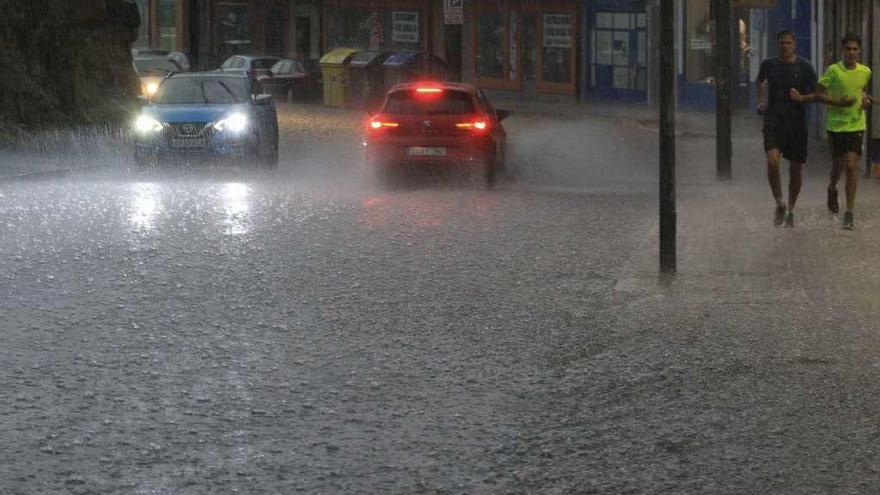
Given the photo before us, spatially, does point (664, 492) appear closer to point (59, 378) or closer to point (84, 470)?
point (84, 470)

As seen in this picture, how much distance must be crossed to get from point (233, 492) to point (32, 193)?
17049 millimetres

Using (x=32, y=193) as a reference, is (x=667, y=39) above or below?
above

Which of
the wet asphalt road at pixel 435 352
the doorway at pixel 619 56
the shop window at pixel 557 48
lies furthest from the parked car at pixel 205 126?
the shop window at pixel 557 48

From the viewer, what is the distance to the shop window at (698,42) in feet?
155

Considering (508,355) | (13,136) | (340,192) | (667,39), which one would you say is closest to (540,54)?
(13,136)

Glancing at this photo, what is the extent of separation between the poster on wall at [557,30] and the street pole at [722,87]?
99.1 feet

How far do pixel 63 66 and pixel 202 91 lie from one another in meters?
10.6

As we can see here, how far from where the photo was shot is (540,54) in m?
56.6

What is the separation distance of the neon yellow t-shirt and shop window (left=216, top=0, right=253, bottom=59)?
177 feet

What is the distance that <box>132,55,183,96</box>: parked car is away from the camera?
170 feet

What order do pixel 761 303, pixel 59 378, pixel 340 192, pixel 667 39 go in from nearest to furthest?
pixel 59 378 < pixel 761 303 < pixel 667 39 < pixel 340 192

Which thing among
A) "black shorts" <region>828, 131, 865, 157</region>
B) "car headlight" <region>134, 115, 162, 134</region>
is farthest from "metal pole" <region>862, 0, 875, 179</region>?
"car headlight" <region>134, 115, 162, 134</region>

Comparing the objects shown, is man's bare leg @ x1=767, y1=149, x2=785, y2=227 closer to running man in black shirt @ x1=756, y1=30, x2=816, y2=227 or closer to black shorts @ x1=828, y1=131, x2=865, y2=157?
running man in black shirt @ x1=756, y1=30, x2=816, y2=227

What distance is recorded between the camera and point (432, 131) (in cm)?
2475
